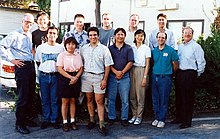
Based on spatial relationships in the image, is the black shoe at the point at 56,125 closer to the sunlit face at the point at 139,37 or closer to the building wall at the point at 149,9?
the sunlit face at the point at 139,37

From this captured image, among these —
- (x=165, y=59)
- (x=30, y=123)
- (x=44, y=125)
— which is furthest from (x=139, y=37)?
(x=30, y=123)

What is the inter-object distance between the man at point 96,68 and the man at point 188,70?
4.49 feet

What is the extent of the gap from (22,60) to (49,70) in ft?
1.67

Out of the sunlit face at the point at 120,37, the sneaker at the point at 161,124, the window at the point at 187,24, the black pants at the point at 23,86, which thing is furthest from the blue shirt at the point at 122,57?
the window at the point at 187,24

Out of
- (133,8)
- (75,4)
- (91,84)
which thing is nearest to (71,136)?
(91,84)

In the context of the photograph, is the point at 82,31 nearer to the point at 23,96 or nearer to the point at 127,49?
the point at 127,49

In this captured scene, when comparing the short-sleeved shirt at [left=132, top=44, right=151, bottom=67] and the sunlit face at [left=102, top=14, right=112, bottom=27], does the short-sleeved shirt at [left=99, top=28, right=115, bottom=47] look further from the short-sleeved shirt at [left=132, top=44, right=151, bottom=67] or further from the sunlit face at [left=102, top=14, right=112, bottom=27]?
the short-sleeved shirt at [left=132, top=44, right=151, bottom=67]

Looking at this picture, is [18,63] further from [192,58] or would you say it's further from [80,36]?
[192,58]

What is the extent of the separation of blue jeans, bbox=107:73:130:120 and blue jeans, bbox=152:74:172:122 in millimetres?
535

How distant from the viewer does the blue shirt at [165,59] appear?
21.6ft

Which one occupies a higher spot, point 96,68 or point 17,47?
point 17,47

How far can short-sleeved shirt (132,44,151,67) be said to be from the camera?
21.9ft

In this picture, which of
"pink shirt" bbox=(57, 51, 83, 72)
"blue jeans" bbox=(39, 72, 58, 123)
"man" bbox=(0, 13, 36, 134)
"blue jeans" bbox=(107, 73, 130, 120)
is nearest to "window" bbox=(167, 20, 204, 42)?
"blue jeans" bbox=(107, 73, 130, 120)

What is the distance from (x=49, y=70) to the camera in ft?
21.0
